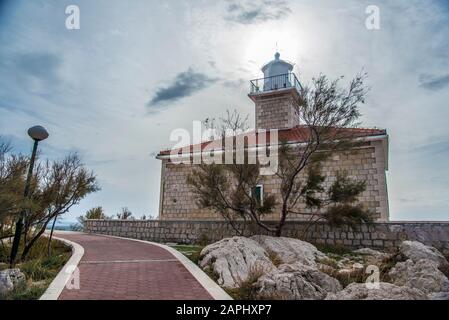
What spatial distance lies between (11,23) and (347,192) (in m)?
11.8

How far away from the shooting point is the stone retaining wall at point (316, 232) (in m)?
11.0

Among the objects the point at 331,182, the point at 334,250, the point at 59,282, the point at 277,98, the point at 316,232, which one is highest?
the point at 277,98

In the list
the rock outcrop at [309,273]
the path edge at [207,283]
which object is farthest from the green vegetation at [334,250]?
the path edge at [207,283]

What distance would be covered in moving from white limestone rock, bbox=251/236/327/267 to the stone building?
13.7ft

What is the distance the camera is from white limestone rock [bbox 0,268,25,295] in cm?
499

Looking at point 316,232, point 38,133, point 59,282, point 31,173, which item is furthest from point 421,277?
point 38,133

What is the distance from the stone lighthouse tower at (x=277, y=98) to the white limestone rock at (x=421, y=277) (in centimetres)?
1329

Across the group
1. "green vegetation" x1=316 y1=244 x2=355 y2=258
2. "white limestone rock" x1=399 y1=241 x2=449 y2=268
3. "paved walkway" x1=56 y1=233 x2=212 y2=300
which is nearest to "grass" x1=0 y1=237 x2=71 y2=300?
"paved walkway" x1=56 y1=233 x2=212 y2=300

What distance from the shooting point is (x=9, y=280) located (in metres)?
5.24

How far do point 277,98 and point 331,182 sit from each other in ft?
27.4

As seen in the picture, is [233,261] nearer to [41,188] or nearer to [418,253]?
[418,253]

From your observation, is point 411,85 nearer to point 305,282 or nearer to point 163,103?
point 305,282

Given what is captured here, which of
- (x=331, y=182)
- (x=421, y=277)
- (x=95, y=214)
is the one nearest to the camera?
(x=421, y=277)
